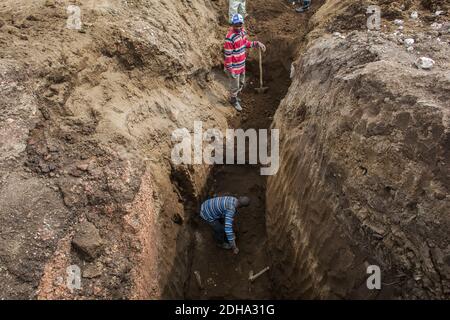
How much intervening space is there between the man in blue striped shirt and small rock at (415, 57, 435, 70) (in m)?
2.78

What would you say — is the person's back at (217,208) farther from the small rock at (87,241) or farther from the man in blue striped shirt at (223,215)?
the small rock at (87,241)

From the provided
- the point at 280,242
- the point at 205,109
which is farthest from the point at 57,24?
the point at 280,242

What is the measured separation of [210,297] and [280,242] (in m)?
1.22

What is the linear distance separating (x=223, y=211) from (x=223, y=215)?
0.33 ft

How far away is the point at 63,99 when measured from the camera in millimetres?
5016

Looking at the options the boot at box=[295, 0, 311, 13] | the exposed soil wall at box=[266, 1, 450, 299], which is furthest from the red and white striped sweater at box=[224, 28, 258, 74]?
the boot at box=[295, 0, 311, 13]

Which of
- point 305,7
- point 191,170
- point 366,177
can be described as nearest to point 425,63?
point 366,177

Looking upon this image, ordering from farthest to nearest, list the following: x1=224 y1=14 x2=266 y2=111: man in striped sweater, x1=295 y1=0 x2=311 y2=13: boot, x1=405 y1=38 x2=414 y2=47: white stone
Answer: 1. x1=295 y1=0 x2=311 y2=13: boot
2. x1=224 y1=14 x2=266 y2=111: man in striped sweater
3. x1=405 y1=38 x2=414 y2=47: white stone

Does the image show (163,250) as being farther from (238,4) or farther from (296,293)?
(238,4)

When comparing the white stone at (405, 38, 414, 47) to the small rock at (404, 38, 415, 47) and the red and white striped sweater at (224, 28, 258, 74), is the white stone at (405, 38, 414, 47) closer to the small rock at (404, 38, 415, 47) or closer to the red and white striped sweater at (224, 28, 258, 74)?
the small rock at (404, 38, 415, 47)

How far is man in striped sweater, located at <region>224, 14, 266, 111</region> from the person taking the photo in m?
6.91

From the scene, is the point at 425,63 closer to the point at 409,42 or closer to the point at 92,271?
the point at 409,42

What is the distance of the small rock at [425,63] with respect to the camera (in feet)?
14.0

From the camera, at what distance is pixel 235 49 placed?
707 cm
